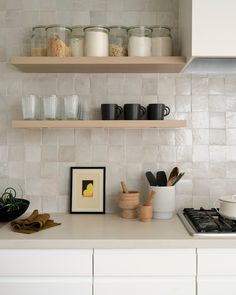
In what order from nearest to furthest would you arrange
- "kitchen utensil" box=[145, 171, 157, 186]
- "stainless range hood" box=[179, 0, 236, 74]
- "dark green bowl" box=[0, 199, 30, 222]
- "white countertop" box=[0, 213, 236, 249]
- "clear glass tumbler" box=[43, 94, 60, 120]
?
"white countertop" box=[0, 213, 236, 249] < "stainless range hood" box=[179, 0, 236, 74] < "dark green bowl" box=[0, 199, 30, 222] < "clear glass tumbler" box=[43, 94, 60, 120] < "kitchen utensil" box=[145, 171, 157, 186]

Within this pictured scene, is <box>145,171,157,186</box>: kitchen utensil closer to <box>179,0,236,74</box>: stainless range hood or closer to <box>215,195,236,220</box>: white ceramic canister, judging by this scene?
<box>215,195,236,220</box>: white ceramic canister

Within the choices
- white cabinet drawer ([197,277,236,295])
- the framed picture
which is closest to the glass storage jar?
the framed picture

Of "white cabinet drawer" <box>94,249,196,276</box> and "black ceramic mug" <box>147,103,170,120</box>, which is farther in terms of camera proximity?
"black ceramic mug" <box>147,103,170,120</box>

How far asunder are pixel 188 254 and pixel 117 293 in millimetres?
388

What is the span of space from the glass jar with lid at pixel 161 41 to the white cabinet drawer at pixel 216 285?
1270 millimetres

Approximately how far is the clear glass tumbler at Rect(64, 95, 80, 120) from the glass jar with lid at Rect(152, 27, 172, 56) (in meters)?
0.55

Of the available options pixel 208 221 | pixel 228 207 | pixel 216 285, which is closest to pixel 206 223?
pixel 208 221

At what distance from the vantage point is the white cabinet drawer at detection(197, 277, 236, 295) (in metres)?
1.67

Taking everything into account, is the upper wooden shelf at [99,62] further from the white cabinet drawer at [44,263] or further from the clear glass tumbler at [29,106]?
the white cabinet drawer at [44,263]

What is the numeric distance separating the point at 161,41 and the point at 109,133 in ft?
2.14

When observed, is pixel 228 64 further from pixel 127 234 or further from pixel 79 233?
pixel 79 233

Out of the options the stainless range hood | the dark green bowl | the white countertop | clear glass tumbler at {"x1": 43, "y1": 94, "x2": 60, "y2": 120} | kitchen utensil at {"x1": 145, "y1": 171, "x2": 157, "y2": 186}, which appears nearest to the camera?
the white countertop

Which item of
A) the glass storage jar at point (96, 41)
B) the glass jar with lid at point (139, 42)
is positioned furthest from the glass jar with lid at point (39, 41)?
the glass jar with lid at point (139, 42)

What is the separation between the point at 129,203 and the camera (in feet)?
6.75
